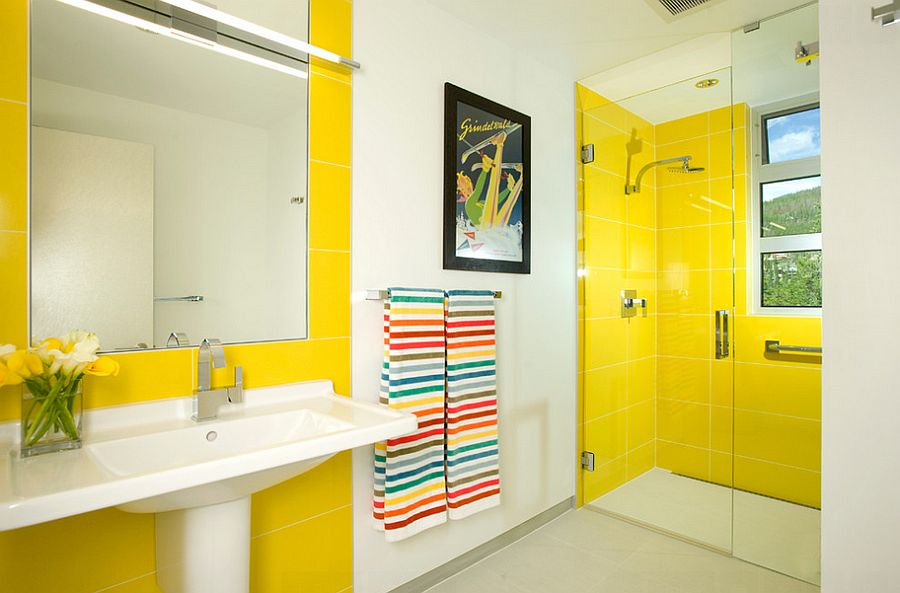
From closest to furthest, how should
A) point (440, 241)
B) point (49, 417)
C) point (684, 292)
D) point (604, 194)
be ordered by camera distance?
point (49, 417)
point (440, 241)
point (684, 292)
point (604, 194)

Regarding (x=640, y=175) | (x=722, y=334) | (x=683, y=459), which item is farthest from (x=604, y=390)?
(x=640, y=175)

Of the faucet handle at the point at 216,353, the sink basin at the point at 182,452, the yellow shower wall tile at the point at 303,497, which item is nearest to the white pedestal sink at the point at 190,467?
the sink basin at the point at 182,452

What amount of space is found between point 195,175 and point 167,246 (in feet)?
0.78

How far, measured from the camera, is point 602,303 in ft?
9.40

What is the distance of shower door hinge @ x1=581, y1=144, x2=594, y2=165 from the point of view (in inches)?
113

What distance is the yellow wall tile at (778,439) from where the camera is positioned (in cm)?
213

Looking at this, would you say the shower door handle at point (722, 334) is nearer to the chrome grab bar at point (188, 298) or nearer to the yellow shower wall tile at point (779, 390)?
the yellow shower wall tile at point (779, 390)

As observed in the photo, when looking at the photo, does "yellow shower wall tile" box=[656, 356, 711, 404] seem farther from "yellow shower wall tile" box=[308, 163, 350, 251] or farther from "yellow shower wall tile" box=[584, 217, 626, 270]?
"yellow shower wall tile" box=[308, 163, 350, 251]

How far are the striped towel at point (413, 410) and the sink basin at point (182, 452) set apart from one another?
0.28m

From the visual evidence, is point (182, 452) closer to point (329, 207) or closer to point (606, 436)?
point (329, 207)

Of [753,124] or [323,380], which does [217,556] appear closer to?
[323,380]

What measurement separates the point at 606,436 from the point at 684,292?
37.0 inches

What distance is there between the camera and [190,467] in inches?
38.8

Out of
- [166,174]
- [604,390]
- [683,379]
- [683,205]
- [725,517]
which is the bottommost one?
[725,517]
